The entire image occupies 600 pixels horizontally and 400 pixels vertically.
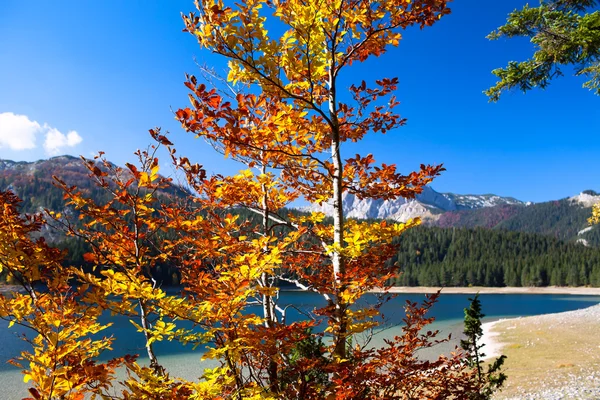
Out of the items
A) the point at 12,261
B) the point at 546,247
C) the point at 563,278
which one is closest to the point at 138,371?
the point at 12,261

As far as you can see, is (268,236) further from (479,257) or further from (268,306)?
(479,257)

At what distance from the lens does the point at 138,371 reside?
8.44ft

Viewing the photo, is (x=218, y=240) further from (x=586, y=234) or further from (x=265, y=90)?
(x=586, y=234)

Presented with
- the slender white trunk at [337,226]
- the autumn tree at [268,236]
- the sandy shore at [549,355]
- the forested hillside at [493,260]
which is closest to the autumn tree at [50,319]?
the autumn tree at [268,236]

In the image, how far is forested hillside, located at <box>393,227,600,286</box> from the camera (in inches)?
3455

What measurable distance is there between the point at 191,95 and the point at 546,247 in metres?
141

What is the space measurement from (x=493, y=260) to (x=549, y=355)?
9014 cm

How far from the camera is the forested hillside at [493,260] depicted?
87.8 m

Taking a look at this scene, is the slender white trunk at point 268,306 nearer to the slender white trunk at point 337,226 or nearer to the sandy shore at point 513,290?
the slender white trunk at point 337,226

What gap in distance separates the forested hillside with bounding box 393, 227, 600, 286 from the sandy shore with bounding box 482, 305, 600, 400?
130 feet

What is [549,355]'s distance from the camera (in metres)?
21.7

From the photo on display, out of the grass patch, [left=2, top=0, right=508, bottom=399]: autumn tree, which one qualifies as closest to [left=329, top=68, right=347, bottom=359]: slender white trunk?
[left=2, top=0, right=508, bottom=399]: autumn tree

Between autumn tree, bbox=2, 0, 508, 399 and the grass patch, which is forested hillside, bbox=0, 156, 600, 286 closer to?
the grass patch

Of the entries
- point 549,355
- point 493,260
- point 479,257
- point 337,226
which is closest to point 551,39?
point 337,226
